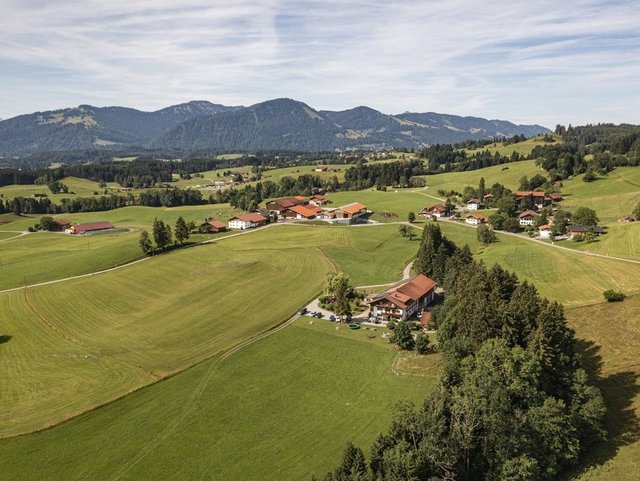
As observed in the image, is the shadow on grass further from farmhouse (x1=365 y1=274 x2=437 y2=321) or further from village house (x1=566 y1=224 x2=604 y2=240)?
village house (x1=566 y1=224 x2=604 y2=240)

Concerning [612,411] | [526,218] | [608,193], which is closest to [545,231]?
[526,218]

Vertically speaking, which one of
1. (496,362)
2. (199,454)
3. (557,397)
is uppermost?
(496,362)

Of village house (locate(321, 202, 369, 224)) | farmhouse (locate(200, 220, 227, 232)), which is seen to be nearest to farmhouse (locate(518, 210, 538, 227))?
village house (locate(321, 202, 369, 224))

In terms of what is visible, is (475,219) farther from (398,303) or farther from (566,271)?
(398,303)

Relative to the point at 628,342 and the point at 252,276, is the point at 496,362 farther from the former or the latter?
the point at 252,276

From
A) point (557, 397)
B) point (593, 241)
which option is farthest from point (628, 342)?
point (593, 241)

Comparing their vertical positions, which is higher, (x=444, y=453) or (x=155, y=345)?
(x=444, y=453)

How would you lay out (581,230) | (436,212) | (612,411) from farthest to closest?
1. (436,212)
2. (581,230)
3. (612,411)
